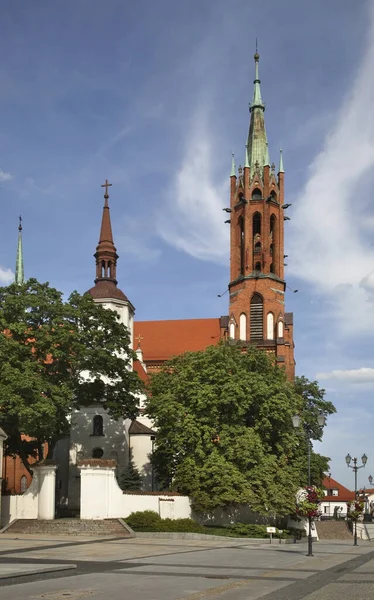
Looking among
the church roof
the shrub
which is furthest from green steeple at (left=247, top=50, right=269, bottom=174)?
the shrub

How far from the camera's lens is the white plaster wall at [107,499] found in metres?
38.0

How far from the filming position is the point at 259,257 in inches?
2724

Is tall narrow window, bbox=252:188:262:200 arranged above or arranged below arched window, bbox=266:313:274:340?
above

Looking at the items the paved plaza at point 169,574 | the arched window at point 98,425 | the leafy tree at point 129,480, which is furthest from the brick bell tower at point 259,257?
the paved plaza at point 169,574

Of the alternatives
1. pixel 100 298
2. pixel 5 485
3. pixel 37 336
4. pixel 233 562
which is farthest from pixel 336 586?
pixel 5 485

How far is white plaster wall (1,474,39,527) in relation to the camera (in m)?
38.6

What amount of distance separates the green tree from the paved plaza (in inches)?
367

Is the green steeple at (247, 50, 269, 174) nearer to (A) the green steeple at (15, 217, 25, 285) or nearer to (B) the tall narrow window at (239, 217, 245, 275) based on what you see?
(B) the tall narrow window at (239, 217, 245, 275)

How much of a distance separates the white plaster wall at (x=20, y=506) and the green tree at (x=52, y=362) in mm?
2461

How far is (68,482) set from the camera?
174ft

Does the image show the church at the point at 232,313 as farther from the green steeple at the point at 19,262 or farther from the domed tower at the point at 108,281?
the green steeple at the point at 19,262

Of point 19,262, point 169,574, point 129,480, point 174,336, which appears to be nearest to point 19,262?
point 19,262

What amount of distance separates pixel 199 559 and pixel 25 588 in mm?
10316

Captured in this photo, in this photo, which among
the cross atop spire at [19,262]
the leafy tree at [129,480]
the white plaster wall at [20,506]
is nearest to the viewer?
the white plaster wall at [20,506]
